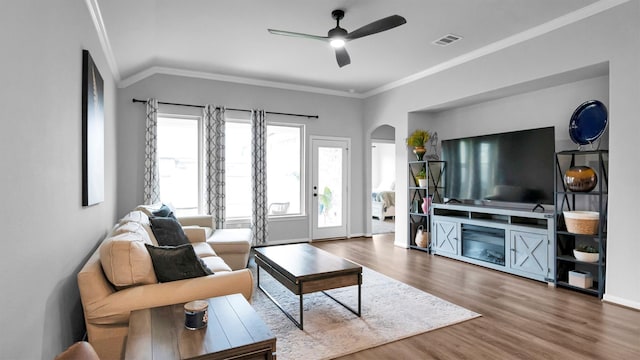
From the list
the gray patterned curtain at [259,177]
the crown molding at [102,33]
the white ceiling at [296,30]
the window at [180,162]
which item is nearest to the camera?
the crown molding at [102,33]

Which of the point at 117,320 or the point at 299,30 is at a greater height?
the point at 299,30

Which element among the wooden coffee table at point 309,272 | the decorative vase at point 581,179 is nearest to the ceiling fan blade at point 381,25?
the wooden coffee table at point 309,272

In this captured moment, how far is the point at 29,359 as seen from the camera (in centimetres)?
148

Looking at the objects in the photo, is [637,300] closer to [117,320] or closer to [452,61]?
[452,61]

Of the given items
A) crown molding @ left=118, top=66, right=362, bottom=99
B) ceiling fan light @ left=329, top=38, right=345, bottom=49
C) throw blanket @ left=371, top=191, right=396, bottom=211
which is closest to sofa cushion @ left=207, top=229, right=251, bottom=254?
ceiling fan light @ left=329, top=38, right=345, bottom=49

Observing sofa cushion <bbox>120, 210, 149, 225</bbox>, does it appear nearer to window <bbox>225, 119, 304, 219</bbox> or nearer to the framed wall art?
the framed wall art

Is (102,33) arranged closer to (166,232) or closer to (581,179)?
(166,232)

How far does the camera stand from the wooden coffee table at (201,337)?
4.90 feet

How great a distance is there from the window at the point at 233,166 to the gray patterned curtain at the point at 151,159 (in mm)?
256

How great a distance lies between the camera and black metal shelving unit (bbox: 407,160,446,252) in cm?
568

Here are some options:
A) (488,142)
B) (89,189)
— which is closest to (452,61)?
(488,142)

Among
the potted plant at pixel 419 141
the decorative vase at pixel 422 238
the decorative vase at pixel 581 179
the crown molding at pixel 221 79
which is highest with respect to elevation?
the crown molding at pixel 221 79

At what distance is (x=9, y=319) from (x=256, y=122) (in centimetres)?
492

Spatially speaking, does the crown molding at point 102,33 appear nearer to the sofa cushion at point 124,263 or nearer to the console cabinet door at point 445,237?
the sofa cushion at point 124,263
